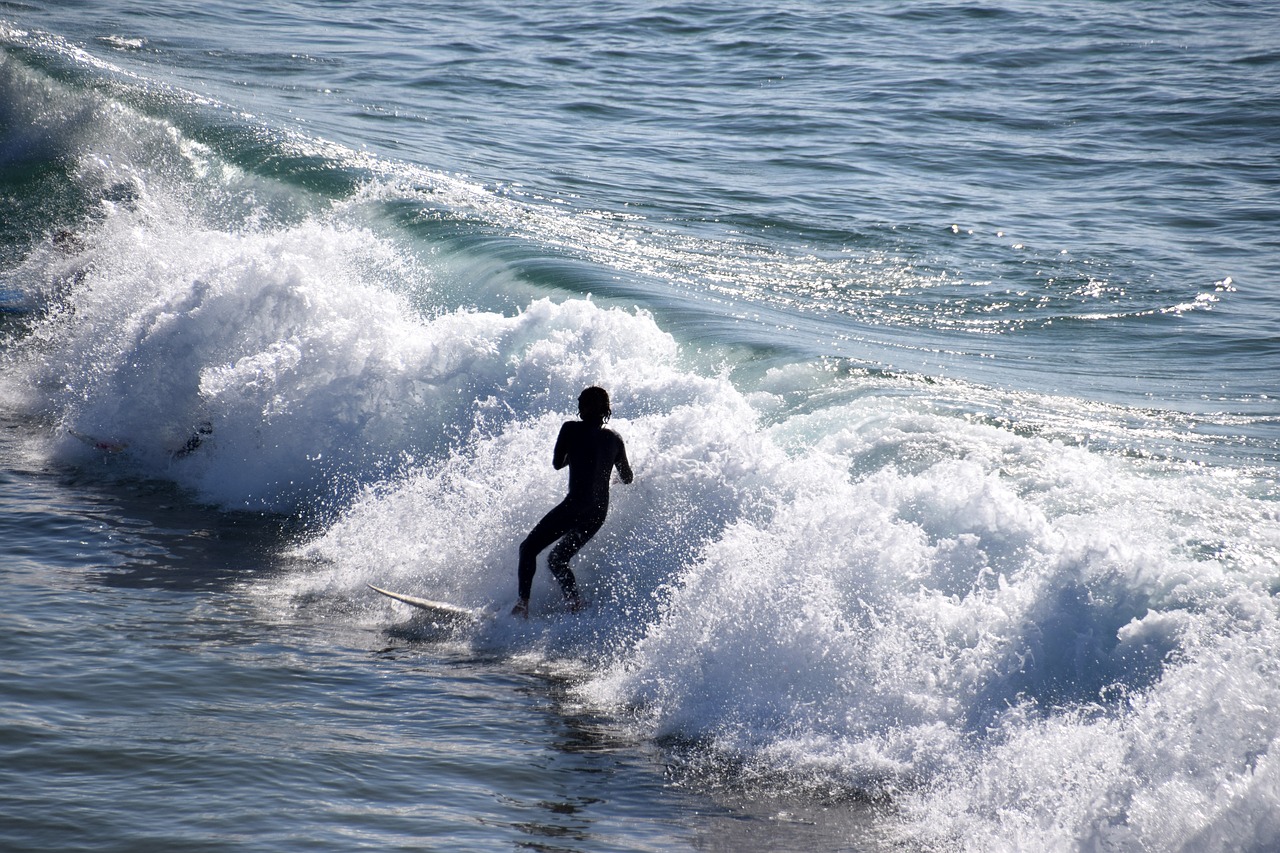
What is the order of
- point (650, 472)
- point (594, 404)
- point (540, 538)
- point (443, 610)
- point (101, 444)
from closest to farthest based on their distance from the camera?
point (443, 610) → point (540, 538) → point (594, 404) → point (650, 472) → point (101, 444)

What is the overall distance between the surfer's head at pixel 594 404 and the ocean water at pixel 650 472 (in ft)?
2.40

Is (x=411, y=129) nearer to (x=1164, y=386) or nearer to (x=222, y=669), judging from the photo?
(x=1164, y=386)

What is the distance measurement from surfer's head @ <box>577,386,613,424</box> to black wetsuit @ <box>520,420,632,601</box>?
5 centimetres

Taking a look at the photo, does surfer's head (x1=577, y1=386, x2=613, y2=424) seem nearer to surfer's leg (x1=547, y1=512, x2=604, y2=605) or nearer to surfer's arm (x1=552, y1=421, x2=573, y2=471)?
surfer's arm (x1=552, y1=421, x2=573, y2=471)

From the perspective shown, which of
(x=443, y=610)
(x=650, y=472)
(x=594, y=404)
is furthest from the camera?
(x=650, y=472)

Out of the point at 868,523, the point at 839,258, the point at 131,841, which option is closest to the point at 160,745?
the point at 131,841

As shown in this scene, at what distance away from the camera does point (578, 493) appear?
852 centimetres

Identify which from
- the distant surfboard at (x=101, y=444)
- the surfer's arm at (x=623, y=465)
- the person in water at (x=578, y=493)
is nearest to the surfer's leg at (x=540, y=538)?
the person in water at (x=578, y=493)

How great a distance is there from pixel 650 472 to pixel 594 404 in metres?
0.81

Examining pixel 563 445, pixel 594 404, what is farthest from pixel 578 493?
pixel 594 404

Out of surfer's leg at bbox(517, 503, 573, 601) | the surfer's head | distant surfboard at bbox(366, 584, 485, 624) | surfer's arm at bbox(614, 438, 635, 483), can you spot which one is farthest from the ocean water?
the surfer's head

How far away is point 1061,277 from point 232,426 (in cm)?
959

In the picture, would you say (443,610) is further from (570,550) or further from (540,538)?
(570,550)

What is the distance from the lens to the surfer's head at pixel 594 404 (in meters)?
8.58
